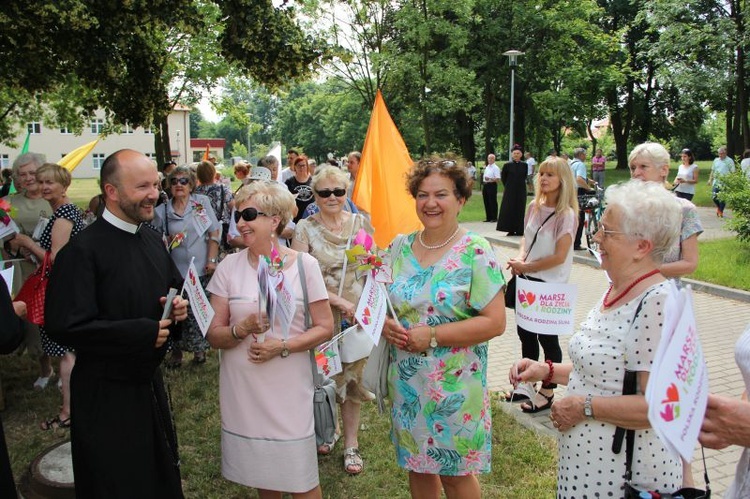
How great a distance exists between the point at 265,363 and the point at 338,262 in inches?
55.7

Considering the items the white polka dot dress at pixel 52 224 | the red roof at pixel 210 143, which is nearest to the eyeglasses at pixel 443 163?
the white polka dot dress at pixel 52 224

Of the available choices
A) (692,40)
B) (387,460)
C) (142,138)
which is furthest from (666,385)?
(142,138)

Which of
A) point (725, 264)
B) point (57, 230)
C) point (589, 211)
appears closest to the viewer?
point (57, 230)

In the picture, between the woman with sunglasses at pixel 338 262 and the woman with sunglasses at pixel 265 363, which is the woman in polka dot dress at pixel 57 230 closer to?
the woman with sunglasses at pixel 338 262

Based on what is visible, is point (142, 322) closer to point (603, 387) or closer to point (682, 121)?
point (603, 387)

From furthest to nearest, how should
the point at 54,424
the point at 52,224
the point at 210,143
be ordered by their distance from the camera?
the point at 210,143 < the point at 54,424 < the point at 52,224

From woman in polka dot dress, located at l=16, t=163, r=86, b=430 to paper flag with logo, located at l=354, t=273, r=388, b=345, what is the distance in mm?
2683

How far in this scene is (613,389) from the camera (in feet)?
7.34

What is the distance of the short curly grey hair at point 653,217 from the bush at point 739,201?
9629mm

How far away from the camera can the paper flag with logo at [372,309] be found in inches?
106

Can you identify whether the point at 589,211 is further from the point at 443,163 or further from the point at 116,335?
the point at 116,335

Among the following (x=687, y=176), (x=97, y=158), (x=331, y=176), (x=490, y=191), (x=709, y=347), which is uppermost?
(x=97, y=158)

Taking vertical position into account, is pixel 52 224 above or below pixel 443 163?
below

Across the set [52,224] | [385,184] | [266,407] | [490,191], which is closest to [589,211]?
[490,191]
